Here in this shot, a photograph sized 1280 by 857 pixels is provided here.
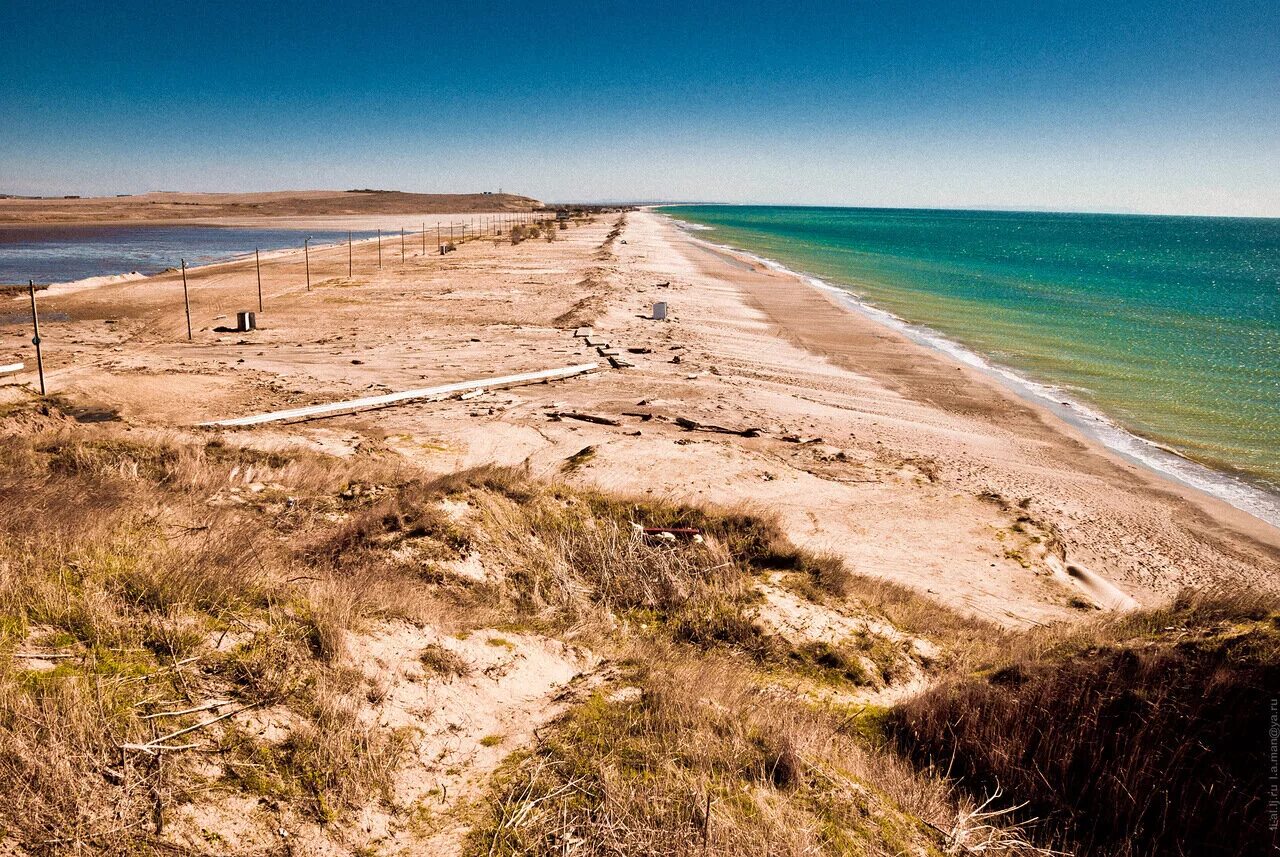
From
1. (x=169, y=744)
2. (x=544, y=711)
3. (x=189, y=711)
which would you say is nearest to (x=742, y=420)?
(x=544, y=711)

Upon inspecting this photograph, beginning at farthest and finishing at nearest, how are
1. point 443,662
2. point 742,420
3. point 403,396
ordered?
point 403,396
point 742,420
point 443,662

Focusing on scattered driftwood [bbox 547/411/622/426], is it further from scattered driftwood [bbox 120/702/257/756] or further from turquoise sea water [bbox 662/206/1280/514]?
turquoise sea water [bbox 662/206/1280/514]

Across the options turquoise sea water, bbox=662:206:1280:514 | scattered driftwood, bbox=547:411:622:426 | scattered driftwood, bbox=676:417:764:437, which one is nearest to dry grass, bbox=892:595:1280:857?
scattered driftwood, bbox=676:417:764:437

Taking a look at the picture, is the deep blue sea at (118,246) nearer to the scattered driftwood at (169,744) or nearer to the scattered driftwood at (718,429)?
the scattered driftwood at (718,429)

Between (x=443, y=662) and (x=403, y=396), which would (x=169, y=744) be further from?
(x=403, y=396)

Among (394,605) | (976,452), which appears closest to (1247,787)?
(394,605)

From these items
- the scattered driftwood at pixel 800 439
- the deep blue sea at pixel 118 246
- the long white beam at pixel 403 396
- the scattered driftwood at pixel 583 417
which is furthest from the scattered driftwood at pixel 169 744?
the deep blue sea at pixel 118 246
